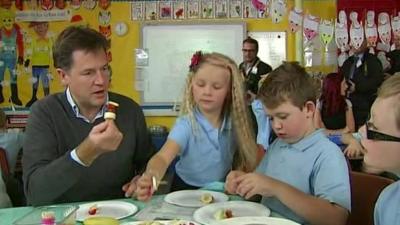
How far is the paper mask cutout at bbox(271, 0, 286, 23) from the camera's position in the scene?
18.7 feet

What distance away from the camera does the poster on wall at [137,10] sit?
6000 mm

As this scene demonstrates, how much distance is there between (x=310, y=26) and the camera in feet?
18.0

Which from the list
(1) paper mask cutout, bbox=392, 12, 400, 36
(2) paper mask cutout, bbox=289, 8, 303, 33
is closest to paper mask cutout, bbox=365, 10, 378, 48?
(1) paper mask cutout, bbox=392, 12, 400, 36

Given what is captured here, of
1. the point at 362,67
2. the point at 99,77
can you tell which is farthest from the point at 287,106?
the point at 362,67

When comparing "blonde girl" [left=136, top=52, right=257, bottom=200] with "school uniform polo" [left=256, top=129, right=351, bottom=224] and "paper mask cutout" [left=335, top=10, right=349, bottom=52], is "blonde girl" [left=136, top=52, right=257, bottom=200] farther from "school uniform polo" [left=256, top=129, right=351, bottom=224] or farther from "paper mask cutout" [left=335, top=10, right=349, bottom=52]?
"paper mask cutout" [left=335, top=10, right=349, bottom=52]

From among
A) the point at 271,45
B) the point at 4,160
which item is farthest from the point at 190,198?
the point at 271,45

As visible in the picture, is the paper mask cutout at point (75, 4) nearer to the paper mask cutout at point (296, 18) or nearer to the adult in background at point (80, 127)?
the paper mask cutout at point (296, 18)

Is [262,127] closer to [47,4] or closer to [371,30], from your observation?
[371,30]

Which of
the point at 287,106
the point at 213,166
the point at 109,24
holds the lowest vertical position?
the point at 213,166

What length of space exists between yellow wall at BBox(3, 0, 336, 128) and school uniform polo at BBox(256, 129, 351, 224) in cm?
404

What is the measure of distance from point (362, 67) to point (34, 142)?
13.3ft

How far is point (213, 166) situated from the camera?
231 cm

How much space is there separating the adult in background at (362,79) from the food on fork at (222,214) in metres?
3.68

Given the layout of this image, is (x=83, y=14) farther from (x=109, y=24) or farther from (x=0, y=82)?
(x=0, y=82)
